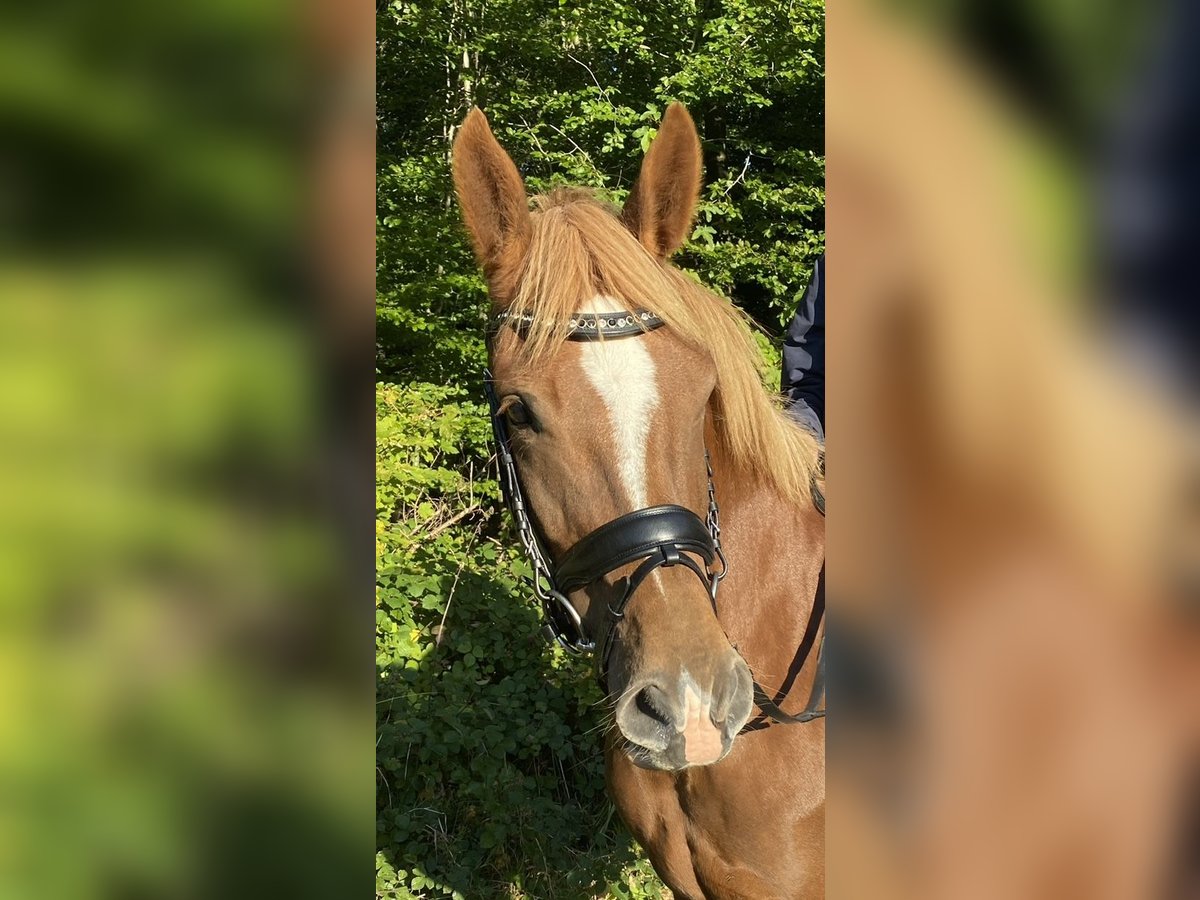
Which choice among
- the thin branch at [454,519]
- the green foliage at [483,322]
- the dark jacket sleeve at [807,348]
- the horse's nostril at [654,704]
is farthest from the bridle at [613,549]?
the thin branch at [454,519]

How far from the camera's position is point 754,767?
6.89ft

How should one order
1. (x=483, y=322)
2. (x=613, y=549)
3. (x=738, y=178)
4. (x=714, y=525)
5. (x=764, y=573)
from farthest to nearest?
(x=738, y=178) < (x=483, y=322) < (x=764, y=573) < (x=714, y=525) < (x=613, y=549)

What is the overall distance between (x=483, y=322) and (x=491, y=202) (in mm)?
4864

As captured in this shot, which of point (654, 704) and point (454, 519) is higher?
point (654, 704)

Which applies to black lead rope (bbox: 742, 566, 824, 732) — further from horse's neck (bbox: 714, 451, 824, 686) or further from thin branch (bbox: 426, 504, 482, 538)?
thin branch (bbox: 426, 504, 482, 538)

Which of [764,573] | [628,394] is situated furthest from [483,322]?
[628,394]

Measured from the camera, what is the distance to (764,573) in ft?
7.11

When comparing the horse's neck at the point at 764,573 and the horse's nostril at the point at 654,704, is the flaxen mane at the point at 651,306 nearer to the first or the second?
the horse's neck at the point at 764,573

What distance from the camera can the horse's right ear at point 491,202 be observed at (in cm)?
200
